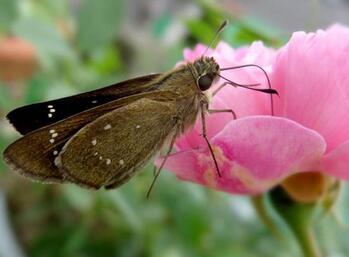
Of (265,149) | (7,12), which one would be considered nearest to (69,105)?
(265,149)

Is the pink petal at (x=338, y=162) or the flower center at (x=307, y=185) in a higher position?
the pink petal at (x=338, y=162)

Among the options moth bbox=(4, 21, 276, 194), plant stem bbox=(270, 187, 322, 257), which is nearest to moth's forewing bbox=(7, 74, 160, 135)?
moth bbox=(4, 21, 276, 194)

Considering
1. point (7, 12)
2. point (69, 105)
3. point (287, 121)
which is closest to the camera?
point (287, 121)

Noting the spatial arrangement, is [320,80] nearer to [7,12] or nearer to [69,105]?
[69,105]

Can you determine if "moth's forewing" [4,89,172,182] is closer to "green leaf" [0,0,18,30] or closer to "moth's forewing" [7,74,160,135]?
"moth's forewing" [7,74,160,135]

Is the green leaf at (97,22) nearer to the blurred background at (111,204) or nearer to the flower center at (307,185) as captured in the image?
the blurred background at (111,204)

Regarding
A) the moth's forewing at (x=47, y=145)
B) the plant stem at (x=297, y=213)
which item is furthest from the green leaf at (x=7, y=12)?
the plant stem at (x=297, y=213)
